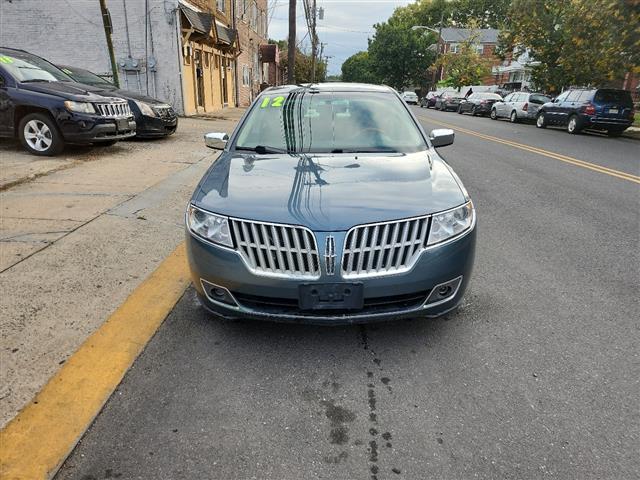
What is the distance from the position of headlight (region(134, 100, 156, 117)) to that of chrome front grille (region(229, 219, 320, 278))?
9.10 meters

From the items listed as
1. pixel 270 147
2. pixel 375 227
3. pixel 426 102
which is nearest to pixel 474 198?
pixel 270 147

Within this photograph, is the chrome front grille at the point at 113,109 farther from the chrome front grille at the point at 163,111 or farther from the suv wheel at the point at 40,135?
the chrome front grille at the point at 163,111

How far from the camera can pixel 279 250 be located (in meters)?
2.51

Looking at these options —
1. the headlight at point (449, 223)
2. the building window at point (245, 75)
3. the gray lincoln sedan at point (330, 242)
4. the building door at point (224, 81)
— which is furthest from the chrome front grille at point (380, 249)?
the building window at point (245, 75)

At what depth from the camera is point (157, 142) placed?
11.0 m

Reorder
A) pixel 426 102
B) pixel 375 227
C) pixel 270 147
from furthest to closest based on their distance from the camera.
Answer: pixel 426 102, pixel 270 147, pixel 375 227

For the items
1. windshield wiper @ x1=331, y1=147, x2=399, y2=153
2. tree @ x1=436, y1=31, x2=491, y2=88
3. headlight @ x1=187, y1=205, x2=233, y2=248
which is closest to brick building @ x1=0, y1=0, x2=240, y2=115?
windshield wiper @ x1=331, y1=147, x2=399, y2=153

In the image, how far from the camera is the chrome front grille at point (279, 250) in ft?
8.17

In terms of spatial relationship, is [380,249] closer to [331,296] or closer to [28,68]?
[331,296]

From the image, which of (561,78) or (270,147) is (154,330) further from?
(561,78)

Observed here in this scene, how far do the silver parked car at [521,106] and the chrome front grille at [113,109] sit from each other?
19483mm

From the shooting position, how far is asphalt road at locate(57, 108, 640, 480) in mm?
1991

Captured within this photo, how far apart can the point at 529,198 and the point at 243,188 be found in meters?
5.14

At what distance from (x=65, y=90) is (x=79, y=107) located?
480mm
